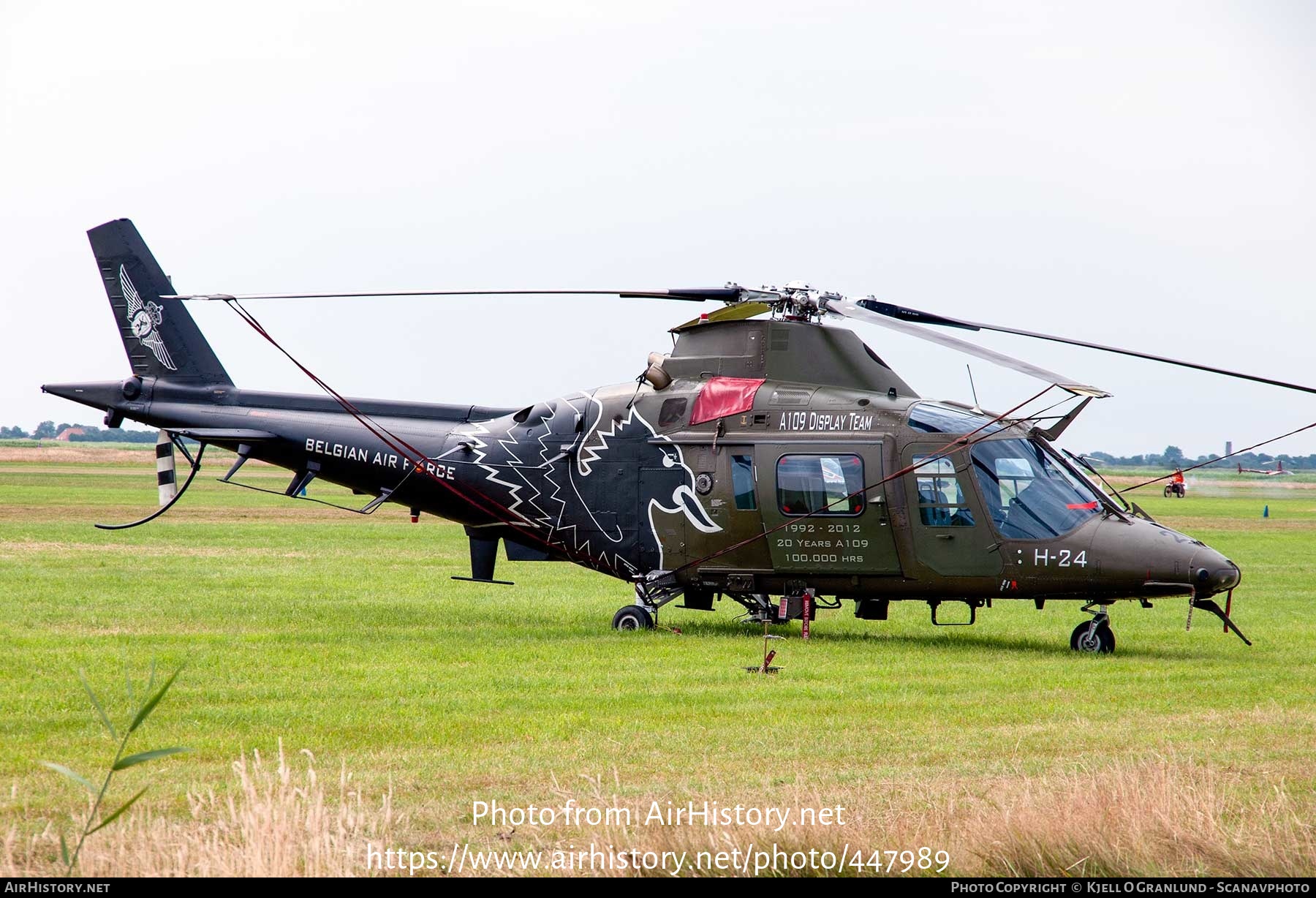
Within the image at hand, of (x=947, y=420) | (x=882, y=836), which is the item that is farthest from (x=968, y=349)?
(x=882, y=836)

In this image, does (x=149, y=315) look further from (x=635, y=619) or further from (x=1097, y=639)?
(x=1097, y=639)

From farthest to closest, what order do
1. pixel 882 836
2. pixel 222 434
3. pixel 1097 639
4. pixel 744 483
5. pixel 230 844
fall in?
pixel 222 434, pixel 744 483, pixel 1097 639, pixel 882 836, pixel 230 844

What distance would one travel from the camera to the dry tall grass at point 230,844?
19.3 ft

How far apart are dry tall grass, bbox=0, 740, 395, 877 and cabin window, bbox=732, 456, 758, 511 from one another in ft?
31.4

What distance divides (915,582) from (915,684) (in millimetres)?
2853

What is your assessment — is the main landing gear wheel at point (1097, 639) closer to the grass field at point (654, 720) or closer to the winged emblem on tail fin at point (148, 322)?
the grass field at point (654, 720)

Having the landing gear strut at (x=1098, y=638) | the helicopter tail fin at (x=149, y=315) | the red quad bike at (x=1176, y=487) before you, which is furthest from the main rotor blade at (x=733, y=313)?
the red quad bike at (x=1176, y=487)

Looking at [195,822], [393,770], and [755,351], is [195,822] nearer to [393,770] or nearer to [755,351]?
[393,770]

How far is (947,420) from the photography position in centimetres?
1569

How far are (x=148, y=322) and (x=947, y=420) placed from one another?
10.6 metres

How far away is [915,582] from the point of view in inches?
616

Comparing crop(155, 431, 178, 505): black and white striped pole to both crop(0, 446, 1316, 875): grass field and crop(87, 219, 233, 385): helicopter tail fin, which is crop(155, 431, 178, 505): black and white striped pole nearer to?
crop(87, 219, 233, 385): helicopter tail fin

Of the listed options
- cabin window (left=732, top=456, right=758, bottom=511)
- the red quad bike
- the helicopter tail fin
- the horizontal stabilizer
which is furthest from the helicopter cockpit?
the red quad bike

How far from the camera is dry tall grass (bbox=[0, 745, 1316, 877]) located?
6.02 meters
